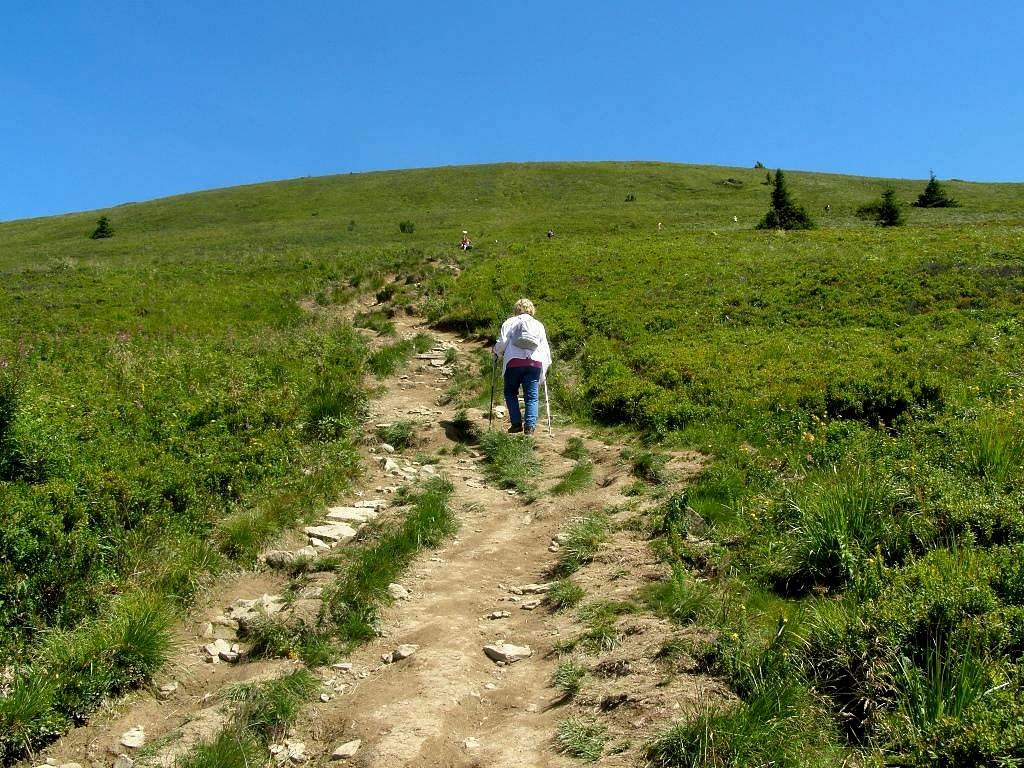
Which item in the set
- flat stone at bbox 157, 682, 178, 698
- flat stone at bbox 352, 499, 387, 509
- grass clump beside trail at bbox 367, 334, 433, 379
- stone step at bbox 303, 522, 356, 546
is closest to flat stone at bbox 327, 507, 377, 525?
flat stone at bbox 352, 499, 387, 509

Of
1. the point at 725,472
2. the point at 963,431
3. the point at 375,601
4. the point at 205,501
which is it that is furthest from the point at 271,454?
the point at 963,431

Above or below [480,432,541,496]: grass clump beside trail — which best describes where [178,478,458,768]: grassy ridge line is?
below

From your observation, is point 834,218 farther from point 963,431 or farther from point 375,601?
point 375,601

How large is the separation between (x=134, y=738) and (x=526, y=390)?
790 cm

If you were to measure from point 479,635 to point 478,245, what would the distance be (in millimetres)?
33920

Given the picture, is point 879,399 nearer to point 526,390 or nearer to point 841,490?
point 841,490

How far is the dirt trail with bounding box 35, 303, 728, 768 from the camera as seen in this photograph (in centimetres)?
421

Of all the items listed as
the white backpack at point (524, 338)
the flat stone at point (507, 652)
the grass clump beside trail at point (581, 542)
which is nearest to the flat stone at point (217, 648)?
the flat stone at point (507, 652)

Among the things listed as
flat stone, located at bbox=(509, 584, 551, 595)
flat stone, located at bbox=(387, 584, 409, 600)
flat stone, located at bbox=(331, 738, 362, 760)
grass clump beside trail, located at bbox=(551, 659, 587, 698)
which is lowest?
flat stone, located at bbox=(331, 738, 362, 760)

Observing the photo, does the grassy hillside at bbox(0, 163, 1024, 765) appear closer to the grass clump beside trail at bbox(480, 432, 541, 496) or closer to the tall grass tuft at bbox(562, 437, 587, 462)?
the tall grass tuft at bbox(562, 437, 587, 462)

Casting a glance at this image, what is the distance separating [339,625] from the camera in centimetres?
572

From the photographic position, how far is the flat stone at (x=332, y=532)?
7.59 metres

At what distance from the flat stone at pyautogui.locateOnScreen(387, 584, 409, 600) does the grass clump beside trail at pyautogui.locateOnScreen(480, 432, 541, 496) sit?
296 cm

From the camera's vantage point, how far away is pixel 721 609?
16.7 feet
